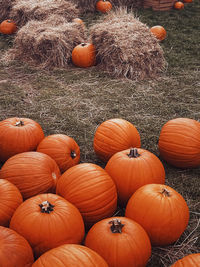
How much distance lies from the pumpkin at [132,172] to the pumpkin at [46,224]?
26.7 inches

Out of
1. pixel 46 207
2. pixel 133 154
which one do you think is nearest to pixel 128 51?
pixel 133 154

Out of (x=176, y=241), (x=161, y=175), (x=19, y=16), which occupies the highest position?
(x=19, y=16)

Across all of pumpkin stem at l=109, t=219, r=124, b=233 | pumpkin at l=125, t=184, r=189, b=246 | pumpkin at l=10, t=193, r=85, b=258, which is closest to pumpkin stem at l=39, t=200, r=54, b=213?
pumpkin at l=10, t=193, r=85, b=258

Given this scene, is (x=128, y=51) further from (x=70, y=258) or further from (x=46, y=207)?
(x=70, y=258)

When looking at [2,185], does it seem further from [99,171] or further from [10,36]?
[10,36]

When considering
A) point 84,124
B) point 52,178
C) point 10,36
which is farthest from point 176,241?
point 10,36

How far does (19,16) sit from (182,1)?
6409 mm

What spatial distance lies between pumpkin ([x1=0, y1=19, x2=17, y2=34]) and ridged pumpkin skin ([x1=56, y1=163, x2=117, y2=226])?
25.3 feet

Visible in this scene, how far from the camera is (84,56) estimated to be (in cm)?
685

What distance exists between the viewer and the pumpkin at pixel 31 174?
2855mm

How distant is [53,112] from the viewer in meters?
5.02

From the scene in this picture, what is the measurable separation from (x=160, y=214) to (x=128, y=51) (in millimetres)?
4641

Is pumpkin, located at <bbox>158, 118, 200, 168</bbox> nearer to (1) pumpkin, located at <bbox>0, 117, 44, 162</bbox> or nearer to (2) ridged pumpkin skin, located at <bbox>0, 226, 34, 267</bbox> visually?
(1) pumpkin, located at <bbox>0, 117, 44, 162</bbox>

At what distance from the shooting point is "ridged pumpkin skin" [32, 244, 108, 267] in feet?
5.97
